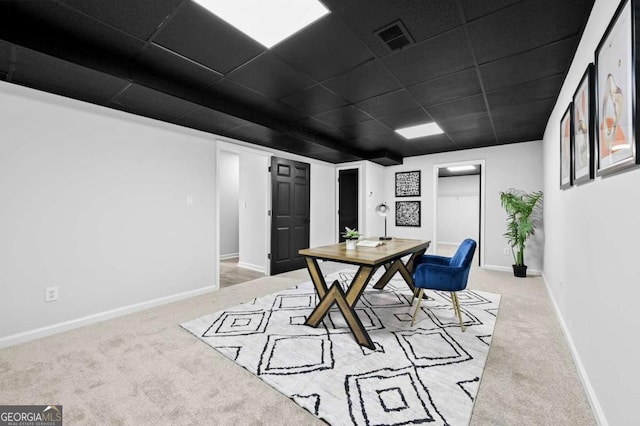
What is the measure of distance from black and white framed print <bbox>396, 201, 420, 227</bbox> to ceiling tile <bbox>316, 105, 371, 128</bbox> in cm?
297

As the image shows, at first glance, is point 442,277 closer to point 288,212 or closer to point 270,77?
point 270,77

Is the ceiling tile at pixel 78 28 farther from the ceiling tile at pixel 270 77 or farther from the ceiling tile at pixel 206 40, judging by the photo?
the ceiling tile at pixel 270 77

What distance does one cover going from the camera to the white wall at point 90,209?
2311 millimetres

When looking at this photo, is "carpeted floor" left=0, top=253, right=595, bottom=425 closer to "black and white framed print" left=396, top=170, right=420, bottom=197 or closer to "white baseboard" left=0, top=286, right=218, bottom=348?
"white baseboard" left=0, top=286, right=218, bottom=348

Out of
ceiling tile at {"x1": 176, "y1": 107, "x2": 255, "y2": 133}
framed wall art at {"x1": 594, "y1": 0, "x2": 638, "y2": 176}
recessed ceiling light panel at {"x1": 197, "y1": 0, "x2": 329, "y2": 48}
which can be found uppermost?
recessed ceiling light panel at {"x1": 197, "y1": 0, "x2": 329, "y2": 48}

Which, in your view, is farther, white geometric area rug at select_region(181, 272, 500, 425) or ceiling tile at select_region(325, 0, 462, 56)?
ceiling tile at select_region(325, 0, 462, 56)

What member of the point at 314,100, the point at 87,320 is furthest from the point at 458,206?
the point at 87,320

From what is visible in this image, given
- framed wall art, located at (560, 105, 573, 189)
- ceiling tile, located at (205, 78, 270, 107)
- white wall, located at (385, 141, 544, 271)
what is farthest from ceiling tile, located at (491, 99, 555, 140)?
ceiling tile, located at (205, 78, 270, 107)

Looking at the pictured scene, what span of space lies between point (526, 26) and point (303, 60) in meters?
1.60

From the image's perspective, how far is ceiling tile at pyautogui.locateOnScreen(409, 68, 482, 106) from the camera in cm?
252

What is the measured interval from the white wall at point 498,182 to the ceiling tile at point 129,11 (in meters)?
5.38

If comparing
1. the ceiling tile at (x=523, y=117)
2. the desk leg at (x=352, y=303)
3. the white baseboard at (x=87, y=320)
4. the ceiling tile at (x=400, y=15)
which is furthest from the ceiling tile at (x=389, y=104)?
the white baseboard at (x=87, y=320)

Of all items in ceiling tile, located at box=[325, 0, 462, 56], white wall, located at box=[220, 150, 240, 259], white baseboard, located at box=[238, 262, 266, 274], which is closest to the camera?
ceiling tile, located at box=[325, 0, 462, 56]

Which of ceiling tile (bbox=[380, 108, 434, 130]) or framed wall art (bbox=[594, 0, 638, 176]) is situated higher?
ceiling tile (bbox=[380, 108, 434, 130])
